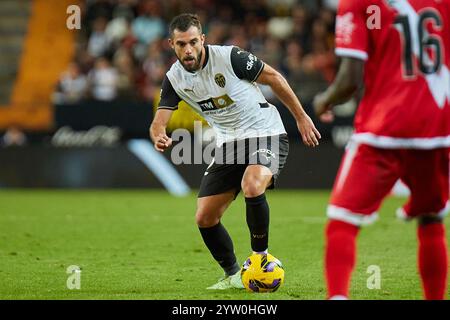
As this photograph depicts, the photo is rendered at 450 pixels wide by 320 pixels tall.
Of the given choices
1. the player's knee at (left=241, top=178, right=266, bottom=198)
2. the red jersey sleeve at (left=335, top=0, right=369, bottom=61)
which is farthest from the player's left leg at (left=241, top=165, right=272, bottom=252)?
the red jersey sleeve at (left=335, top=0, right=369, bottom=61)

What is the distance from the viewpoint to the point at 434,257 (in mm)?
5277

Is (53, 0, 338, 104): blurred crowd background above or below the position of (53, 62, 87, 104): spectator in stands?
above

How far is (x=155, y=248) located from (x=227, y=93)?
2750 mm

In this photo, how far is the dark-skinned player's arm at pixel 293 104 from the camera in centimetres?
661

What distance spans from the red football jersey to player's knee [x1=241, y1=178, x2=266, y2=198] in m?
1.80

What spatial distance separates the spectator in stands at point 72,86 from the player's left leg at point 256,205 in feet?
36.4

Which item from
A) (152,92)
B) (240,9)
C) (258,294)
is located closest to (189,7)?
(240,9)

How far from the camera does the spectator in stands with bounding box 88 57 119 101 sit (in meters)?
17.8

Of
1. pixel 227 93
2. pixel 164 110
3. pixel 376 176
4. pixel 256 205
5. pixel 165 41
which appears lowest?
pixel 256 205

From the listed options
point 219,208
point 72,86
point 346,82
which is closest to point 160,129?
point 219,208

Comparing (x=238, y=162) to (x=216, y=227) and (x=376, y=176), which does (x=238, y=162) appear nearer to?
(x=216, y=227)

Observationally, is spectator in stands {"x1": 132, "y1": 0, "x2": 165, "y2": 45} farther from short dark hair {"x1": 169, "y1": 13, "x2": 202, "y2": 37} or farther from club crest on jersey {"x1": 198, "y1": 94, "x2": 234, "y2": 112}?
short dark hair {"x1": 169, "y1": 13, "x2": 202, "y2": 37}
